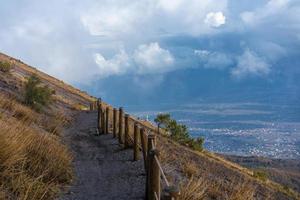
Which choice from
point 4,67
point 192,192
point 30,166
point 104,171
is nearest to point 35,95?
point 4,67

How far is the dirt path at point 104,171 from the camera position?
11.9 m

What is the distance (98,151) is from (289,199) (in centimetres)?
1029

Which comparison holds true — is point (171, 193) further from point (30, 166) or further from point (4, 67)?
point (4, 67)

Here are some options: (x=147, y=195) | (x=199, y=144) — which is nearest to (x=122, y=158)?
(x=147, y=195)

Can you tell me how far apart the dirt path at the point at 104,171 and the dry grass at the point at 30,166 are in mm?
429

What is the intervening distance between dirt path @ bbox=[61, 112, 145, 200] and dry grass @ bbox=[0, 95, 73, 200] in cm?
43

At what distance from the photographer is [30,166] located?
36.9ft

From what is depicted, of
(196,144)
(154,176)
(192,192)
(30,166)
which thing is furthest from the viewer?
(196,144)

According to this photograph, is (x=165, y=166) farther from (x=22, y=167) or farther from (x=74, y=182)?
(x=22, y=167)

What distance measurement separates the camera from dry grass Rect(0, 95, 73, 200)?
9688mm

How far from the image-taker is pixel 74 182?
12.7 metres

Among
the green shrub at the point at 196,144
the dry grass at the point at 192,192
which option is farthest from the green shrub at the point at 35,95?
the dry grass at the point at 192,192

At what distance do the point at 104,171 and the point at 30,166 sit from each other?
3747 millimetres

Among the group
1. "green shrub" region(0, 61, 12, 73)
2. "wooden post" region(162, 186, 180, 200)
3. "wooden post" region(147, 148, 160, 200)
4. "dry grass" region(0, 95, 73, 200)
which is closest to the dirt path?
"dry grass" region(0, 95, 73, 200)
